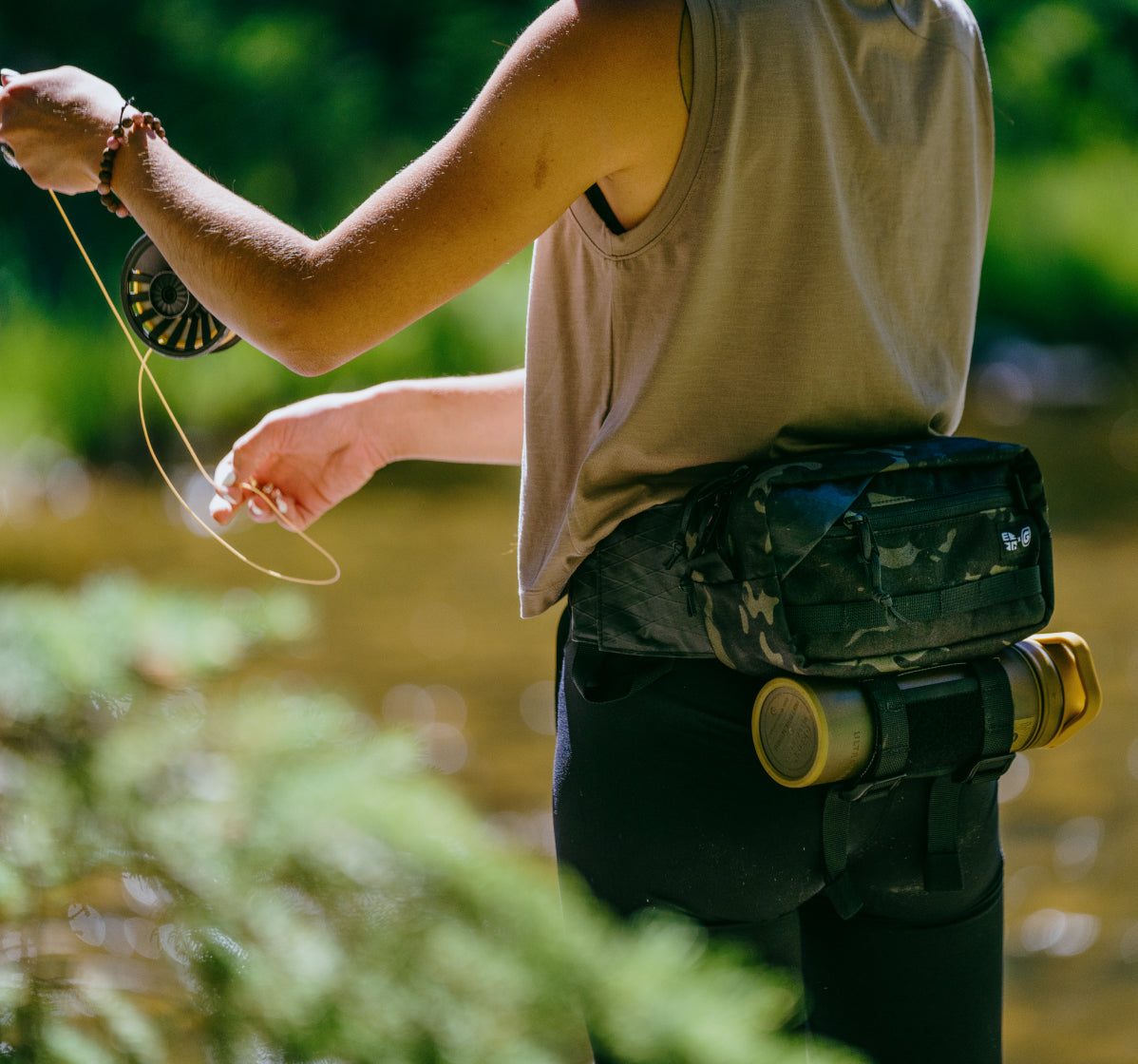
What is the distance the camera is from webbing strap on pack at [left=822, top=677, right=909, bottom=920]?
42.9 inches

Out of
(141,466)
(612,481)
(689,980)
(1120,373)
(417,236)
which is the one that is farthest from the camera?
(1120,373)

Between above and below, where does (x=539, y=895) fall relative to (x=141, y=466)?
above

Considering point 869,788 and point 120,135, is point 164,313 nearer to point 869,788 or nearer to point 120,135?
point 120,135

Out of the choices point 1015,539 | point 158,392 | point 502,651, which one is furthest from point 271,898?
point 502,651

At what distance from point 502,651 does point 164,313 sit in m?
3.71

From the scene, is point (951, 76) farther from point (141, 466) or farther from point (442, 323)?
point (442, 323)

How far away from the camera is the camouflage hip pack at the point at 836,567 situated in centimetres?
107

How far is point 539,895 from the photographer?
0.70 m

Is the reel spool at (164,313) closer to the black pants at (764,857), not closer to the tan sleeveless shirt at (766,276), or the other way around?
the tan sleeveless shirt at (766,276)

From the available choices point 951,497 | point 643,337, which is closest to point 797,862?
point 951,497

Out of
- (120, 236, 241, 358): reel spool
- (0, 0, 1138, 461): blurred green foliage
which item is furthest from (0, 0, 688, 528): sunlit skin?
(0, 0, 1138, 461): blurred green foliage

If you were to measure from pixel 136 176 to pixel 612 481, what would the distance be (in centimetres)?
47

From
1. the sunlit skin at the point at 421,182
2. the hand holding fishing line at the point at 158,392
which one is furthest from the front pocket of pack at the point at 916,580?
the hand holding fishing line at the point at 158,392

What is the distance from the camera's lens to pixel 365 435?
1462 mm
